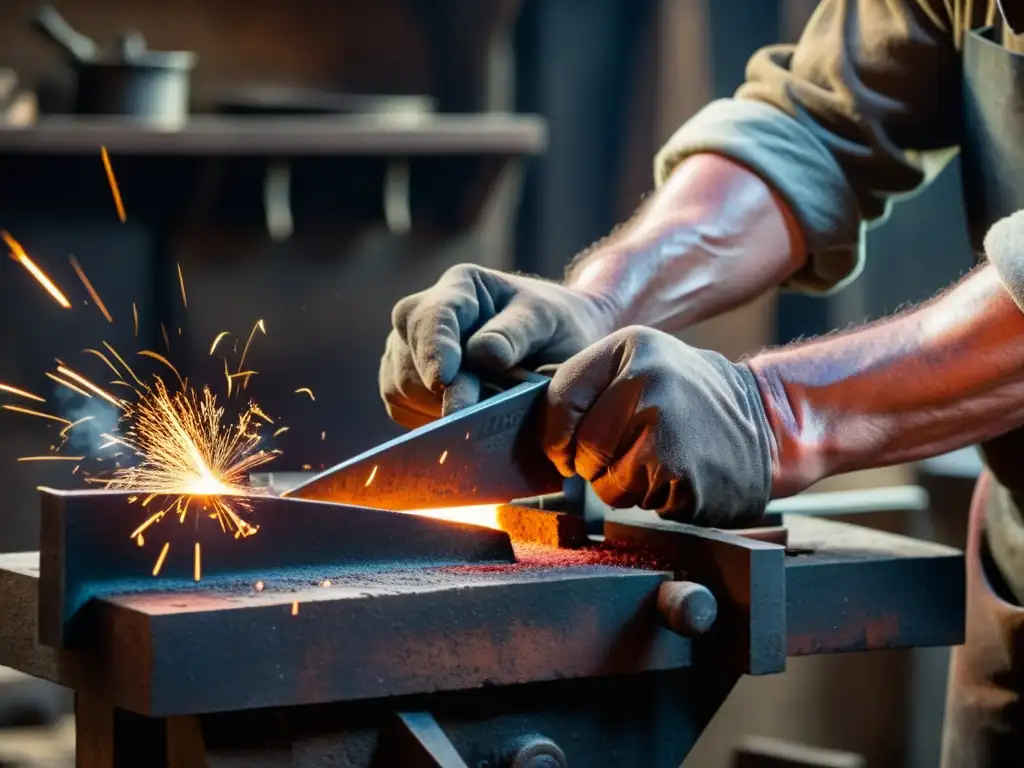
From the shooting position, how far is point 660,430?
1.61m

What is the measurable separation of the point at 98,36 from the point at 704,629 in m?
3.81

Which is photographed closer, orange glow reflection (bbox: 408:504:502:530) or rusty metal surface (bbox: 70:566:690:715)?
rusty metal surface (bbox: 70:566:690:715)

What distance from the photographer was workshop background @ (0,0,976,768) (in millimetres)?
3359

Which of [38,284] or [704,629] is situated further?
[38,284]

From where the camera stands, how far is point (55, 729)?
3.42 metres

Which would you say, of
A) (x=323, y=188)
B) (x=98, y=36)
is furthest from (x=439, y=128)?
(x=98, y=36)

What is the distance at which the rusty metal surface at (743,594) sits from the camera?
1.52 metres

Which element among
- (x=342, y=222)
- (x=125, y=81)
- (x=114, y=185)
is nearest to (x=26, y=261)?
(x=114, y=185)

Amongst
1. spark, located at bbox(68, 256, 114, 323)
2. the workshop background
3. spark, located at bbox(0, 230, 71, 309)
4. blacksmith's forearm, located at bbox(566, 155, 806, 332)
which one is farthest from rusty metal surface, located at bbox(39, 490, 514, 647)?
spark, located at bbox(68, 256, 114, 323)

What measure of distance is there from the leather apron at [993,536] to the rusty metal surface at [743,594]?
1.87ft

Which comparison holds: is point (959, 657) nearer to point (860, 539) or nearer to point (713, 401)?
point (860, 539)

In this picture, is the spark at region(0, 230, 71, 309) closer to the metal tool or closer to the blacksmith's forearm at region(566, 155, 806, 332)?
the blacksmith's forearm at region(566, 155, 806, 332)

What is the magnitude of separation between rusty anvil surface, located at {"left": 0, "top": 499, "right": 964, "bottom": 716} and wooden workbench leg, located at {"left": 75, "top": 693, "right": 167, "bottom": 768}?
0.06 m

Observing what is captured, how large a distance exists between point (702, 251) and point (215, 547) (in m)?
0.96
